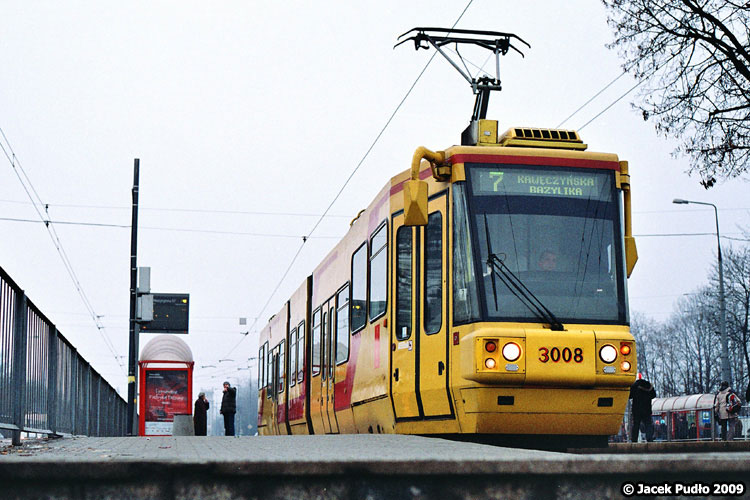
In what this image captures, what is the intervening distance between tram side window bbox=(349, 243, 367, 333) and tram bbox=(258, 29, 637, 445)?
1.19 meters

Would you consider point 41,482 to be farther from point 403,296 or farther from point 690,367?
point 690,367

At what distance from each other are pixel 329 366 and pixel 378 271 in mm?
4260

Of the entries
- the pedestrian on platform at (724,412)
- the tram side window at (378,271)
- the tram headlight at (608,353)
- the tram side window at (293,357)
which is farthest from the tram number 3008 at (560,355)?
the pedestrian on platform at (724,412)

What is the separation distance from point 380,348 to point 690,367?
74235 mm

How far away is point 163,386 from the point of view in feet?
110

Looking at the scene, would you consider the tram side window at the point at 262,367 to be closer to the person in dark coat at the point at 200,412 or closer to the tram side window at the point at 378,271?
the person in dark coat at the point at 200,412

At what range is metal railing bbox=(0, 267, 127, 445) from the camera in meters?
8.44

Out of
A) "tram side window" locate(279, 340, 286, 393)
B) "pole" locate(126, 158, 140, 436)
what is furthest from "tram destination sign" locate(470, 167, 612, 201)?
"pole" locate(126, 158, 140, 436)

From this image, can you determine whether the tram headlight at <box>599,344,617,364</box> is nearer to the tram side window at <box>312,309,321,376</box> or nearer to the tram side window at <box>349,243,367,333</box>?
the tram side window at <box>349,243,367,333</box>

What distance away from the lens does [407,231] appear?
1120 cm

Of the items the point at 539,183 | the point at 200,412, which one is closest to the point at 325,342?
the point at 539,183

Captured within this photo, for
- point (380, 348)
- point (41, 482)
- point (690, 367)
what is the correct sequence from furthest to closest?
point (690, 367), point (380, 348), point (41, 482)

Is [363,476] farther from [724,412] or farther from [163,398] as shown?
[163,398]

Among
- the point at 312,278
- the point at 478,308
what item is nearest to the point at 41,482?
the point at 478,308
